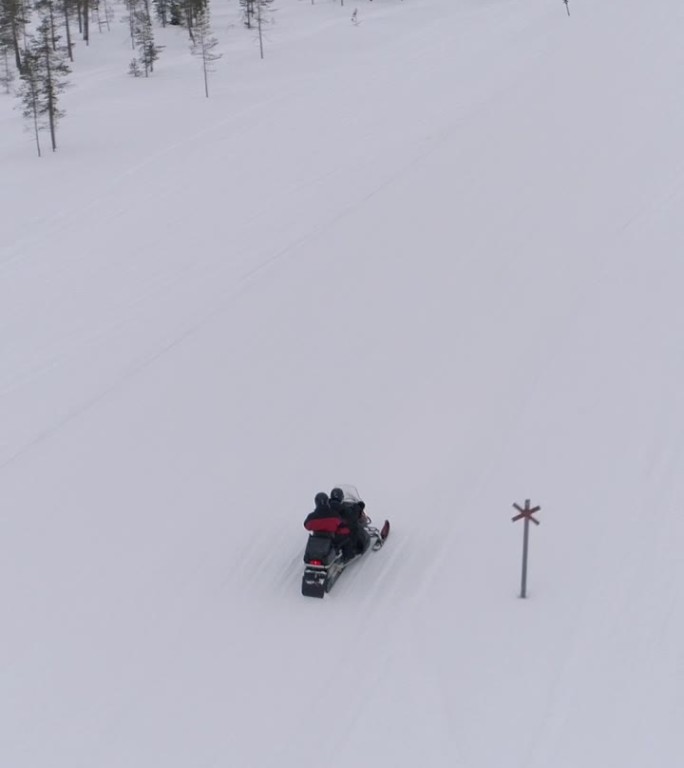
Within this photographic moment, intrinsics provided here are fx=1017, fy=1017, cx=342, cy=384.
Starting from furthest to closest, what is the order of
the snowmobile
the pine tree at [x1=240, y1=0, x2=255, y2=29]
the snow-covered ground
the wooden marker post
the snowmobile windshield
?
the pine tree at [x1=240, y1=0, x2=255, y2=29] → the snowmobile windshield → the snowmobile → the wooden marker post → the snow-covered ground

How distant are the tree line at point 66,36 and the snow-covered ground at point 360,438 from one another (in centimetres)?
602

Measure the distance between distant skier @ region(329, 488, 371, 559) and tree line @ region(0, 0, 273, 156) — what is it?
33909 mm

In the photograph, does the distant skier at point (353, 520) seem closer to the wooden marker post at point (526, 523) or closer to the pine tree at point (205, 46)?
the wooden marker post at point (526, 523)

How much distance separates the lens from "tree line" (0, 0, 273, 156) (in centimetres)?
4438

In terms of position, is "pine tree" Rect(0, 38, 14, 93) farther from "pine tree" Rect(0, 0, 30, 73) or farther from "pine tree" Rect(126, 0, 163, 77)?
"pine tree" Rect(126, 0, 163, 77)

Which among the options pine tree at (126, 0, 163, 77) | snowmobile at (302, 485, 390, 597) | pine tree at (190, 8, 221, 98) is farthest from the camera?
pine tree at (126, 0, 163, 77)

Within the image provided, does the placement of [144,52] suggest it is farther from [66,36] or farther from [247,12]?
[66,36]

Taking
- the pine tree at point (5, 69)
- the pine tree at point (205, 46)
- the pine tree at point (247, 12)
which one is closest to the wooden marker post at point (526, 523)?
the pine tree at point (205, 46)

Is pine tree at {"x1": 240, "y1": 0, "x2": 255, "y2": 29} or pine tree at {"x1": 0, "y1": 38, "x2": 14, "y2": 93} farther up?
pine tree at {"x1": 240, "y1": 0, "x2": 255, "y2": 29}

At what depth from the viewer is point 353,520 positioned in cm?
1348

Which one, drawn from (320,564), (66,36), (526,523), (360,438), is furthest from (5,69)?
(526,523)

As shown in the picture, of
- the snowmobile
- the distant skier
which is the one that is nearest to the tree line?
the distant skier

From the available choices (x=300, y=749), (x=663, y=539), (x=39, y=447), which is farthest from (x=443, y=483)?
(x=39, y=447)

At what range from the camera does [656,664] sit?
11.4 meters
